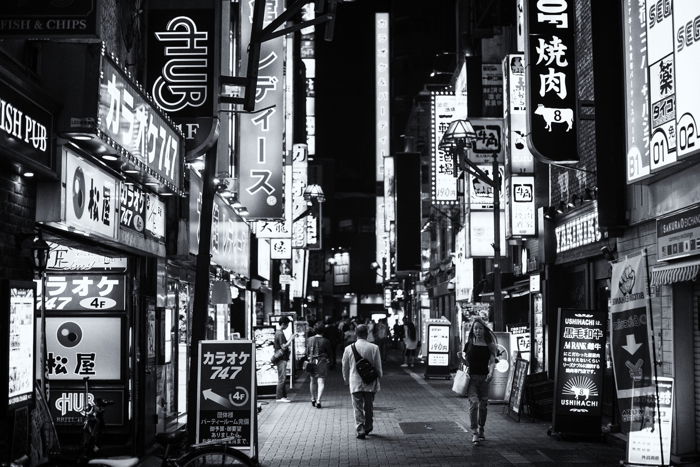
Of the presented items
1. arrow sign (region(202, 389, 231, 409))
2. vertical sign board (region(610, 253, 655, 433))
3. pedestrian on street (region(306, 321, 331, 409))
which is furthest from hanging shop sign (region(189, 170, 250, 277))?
vertical sign board (region(610, 253, 655, 433))

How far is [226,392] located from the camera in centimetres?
1151

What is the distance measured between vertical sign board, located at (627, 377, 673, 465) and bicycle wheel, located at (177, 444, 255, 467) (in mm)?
4874

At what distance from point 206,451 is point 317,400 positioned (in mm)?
12834

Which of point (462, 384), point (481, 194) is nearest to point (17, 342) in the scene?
point (462, 384)

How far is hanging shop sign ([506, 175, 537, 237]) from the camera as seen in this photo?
2228 centimetres

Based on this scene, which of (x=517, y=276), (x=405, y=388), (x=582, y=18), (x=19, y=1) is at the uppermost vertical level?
(x=582, y=18)

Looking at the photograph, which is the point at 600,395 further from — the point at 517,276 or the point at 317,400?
the point at 517,276

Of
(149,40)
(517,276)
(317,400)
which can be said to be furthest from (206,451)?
(517,276)

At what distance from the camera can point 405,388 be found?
1070 inches

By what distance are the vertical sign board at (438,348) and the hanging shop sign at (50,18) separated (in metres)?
22.9

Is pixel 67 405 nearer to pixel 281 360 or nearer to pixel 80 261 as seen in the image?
pixel 80 261

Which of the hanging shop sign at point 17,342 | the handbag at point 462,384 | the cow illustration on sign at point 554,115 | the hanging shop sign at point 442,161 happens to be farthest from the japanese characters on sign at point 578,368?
the hanging shop sign at point 442,161

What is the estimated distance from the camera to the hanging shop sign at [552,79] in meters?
16.3

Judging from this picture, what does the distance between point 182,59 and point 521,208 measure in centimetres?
1118
